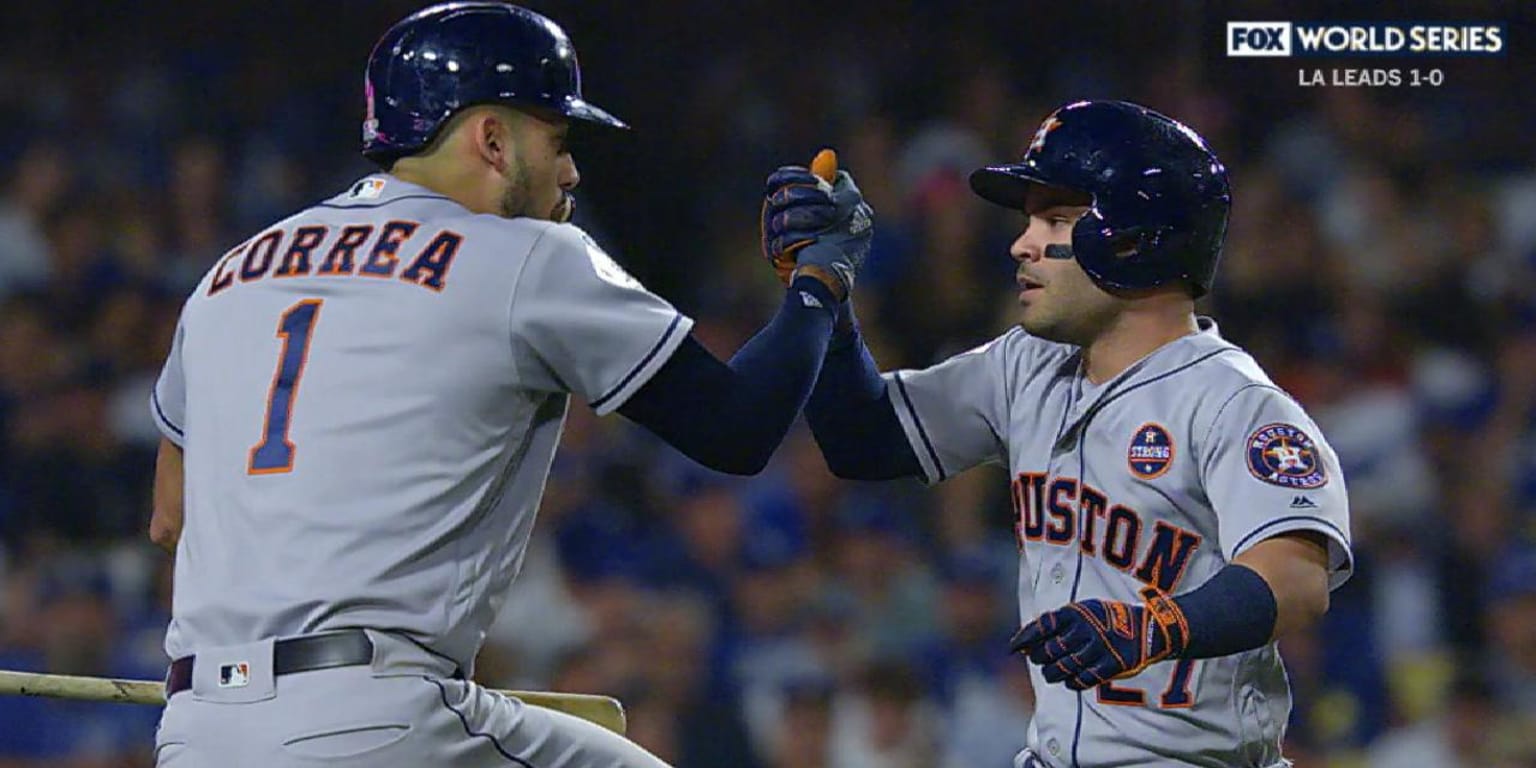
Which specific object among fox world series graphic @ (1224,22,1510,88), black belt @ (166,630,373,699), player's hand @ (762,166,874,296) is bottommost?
black belt @ (166,630,373,699)

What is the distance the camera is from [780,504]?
6.45 m

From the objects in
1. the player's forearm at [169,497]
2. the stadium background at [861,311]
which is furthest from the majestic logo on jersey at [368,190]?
the stadium background at [861,311]

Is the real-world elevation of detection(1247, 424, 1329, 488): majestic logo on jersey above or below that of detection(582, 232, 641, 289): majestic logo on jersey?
below

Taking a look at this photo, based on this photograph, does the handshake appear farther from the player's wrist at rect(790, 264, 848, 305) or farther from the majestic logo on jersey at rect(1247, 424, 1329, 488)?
the majestic logo on jersey at rect(1247, 424, 1329, 488)

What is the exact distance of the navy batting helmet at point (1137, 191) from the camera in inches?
118

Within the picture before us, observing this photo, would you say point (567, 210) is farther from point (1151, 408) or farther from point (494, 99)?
point (1151, 408)

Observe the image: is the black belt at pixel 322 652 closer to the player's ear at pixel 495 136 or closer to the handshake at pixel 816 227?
the player's ear at pixel 495 136

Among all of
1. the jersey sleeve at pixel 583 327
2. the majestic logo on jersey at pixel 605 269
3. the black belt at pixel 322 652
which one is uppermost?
the majestic logo on jersey at pixel 605 269

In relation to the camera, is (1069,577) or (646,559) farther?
(646,559)

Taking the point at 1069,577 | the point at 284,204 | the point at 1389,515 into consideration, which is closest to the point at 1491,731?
the point at 1389,515

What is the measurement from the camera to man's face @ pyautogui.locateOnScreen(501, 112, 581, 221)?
2.82 m

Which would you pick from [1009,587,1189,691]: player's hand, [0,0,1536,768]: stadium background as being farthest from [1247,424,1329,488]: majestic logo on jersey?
[0,0,1536,768]: stadium background

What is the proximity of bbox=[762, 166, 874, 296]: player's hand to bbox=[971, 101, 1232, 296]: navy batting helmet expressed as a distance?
0.85 feet

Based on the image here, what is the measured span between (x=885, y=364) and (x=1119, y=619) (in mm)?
4204
